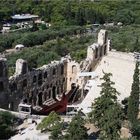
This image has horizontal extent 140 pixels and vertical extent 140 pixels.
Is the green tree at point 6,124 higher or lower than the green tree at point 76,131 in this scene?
lower

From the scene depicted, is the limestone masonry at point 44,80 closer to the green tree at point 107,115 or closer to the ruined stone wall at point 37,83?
the ruined stone wall at point 37,83

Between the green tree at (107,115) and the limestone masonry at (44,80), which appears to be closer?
the green tree at (107,115)

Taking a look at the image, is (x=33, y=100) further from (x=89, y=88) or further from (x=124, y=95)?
(x=124, y=95)

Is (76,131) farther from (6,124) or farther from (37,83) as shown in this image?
(37,83)

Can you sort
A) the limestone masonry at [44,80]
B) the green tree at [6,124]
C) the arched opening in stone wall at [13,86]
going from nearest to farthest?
the green tree at [6,124] → the limestone masonry at [44,80] → the arched opening in stone wall at [13,86]

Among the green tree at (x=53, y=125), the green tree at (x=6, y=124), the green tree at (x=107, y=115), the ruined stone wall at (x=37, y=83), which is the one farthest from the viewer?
the ruined stone wall at (x=37, y=83)

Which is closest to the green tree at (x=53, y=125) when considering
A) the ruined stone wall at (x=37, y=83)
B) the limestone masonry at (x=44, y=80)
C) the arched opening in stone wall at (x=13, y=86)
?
the limestone masonry at (x=44, y=80)

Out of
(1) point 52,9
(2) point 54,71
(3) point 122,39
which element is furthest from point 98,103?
(1) point 52,9
